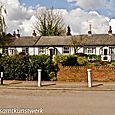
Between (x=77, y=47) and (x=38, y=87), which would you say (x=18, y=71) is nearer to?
(x=38, y=87)

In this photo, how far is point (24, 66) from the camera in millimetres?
22422

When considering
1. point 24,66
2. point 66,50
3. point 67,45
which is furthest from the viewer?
point 66,50

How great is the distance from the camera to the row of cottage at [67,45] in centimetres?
4975

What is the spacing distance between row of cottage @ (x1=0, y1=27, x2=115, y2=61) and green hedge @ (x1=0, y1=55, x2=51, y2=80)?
2589 centimetres

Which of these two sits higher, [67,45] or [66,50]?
[67,45]

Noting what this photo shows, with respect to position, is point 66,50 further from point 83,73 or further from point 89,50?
point 83,73

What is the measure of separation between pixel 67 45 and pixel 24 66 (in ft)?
96.4

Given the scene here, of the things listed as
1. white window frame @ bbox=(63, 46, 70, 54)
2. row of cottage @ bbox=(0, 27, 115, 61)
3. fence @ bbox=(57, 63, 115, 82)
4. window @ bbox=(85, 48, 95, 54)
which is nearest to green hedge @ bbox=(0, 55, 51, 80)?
fence @ bbox=(57, 63, 115, 82)

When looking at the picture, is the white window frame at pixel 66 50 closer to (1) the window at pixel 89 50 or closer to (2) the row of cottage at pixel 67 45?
(2) the row of cottage at pixel 67 45

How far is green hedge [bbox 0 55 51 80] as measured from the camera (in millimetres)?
22203

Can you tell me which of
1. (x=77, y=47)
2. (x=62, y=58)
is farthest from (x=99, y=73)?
(x=77, y=47)

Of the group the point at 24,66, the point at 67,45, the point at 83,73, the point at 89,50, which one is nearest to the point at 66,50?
the point at 67,45

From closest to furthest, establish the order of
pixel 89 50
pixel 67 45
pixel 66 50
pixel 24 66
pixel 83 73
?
pixel 83 73 < pixel 24 66 < pixel 89 50 < pixel 67 45 < pixel 66 50

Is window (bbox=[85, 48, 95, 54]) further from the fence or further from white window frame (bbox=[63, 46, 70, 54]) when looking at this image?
the fence
